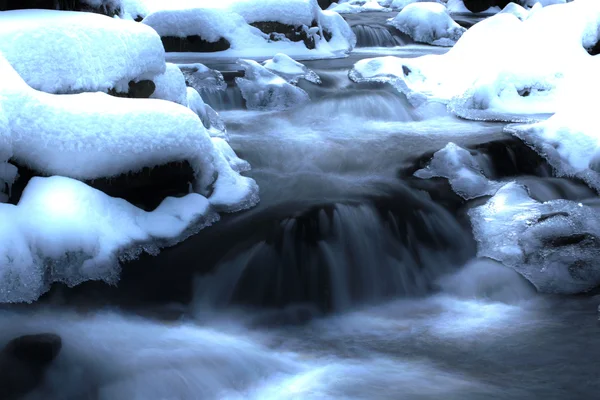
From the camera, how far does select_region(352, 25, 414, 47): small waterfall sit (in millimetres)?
13133

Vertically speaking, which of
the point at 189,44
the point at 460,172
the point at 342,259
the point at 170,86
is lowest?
the point at 189,44

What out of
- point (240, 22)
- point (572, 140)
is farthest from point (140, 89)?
point (240, 22)

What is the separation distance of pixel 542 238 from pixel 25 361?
3225 mm

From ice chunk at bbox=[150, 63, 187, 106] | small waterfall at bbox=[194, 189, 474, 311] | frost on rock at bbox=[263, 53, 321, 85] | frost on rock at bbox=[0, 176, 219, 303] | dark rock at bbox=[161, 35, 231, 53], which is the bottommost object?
dark rock at bbox=[161, 35, 231, 53]

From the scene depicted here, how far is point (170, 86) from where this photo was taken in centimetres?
534

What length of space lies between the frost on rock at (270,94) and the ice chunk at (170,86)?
220 cm

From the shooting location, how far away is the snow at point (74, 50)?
409 centimetres

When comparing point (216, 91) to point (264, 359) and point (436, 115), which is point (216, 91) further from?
point (264, 359)

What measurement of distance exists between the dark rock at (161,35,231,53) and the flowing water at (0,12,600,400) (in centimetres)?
552

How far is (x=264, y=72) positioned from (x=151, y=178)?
4.30 meters

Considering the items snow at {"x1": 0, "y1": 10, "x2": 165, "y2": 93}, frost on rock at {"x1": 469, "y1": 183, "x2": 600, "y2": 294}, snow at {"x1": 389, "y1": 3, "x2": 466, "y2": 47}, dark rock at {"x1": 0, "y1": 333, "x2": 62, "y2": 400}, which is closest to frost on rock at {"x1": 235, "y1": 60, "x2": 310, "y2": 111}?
snow at {"x1": 0, "y1": 10, "x2": 165, "y2": 93}

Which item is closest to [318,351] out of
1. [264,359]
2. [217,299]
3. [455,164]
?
[264,359]

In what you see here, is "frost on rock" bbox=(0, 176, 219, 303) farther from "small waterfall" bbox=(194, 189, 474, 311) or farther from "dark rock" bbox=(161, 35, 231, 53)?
"dark rock" bbox=(161, 35, 231, 53)

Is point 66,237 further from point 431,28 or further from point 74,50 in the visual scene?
Result: point 431,28
